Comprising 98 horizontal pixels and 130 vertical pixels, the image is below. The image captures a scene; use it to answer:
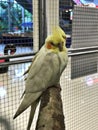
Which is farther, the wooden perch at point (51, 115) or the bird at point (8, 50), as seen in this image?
the bird at point (8, 50)

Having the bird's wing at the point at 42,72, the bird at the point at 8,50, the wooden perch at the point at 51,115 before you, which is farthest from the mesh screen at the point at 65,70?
the wooden perch at the point at 51,115

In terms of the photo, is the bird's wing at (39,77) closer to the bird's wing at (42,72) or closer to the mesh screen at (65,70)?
the bird's wing at (42,72)

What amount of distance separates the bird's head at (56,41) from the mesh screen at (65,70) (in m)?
0.53

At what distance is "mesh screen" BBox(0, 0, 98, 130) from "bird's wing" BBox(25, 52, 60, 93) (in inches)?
18.7

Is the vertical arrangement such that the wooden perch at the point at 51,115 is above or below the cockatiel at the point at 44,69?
below

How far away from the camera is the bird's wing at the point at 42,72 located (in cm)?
137

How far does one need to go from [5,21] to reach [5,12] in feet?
0.18

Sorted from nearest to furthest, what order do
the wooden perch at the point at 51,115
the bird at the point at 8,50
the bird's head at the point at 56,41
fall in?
the wooden perch at the point at 51,115, the bird's head at the point at 56,41, the bird at the point at 8,50

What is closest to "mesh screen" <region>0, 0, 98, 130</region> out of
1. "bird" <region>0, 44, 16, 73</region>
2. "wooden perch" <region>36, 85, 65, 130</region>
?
"bird" <region>0, 44, 16, 73</region>

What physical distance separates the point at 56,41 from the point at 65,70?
1214 millimetres

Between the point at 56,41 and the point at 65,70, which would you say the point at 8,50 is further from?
the point at 65,70

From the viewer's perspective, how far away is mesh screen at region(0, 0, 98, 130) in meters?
2.00

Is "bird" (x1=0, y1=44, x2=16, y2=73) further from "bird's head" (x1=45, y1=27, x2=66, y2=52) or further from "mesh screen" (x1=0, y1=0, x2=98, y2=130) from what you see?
"bird's head" (x1=45, y1=27, x2=66, y2=52)

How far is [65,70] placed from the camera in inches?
100
